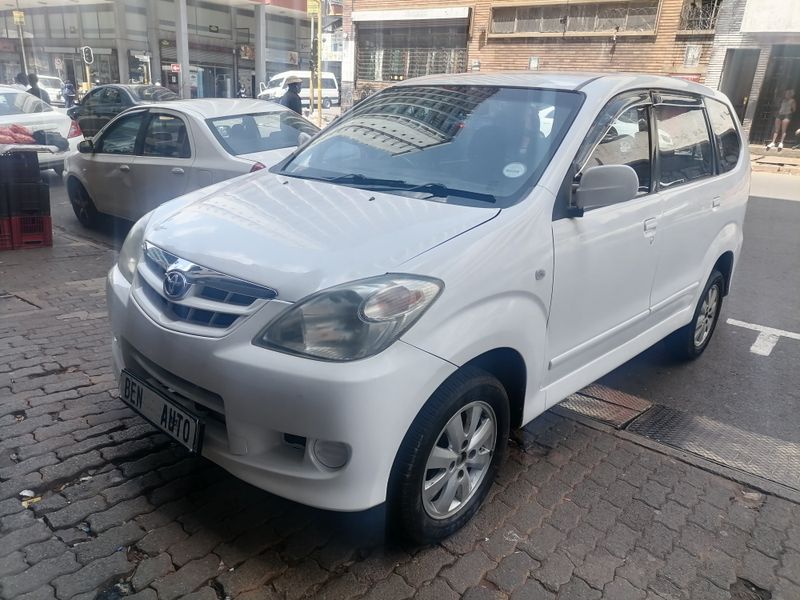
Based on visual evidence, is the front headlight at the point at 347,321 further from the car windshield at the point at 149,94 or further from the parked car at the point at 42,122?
the car windshield at the point at 149,94

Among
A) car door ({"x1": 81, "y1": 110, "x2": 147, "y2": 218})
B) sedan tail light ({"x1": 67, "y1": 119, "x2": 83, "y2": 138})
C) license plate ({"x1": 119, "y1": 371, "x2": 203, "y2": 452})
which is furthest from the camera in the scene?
sedan tail light ({"x1": 67, "y1": 119, "x2": 83, "y2": 138})

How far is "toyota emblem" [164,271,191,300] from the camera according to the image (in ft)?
7.75

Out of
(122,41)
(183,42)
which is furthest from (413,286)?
(183,42)

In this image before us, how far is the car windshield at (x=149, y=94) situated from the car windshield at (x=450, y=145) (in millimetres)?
11460

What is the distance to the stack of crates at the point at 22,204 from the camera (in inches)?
252

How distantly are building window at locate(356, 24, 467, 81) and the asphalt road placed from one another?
19.6 meters

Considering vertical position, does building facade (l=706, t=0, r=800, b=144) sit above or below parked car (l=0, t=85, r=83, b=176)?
above

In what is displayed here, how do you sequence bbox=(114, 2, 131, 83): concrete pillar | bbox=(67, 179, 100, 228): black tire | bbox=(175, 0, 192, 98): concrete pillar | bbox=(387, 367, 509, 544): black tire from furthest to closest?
1. bbox=(175, 0, 192, 98): concrete pillar
2. bbox=(114, 2, 131, 83): concrete pillar
3. bbox=(67, 179, 100, 228): black tire
4. bbox=(387, 367, 509, 544): black tire

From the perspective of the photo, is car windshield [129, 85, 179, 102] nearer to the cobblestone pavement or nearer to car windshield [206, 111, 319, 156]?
car windshield [206, 111, 319, 156]

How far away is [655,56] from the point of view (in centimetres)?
2058

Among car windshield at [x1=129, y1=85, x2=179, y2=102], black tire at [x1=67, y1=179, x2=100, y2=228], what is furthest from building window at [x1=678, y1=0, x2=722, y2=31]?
black tire at [x1=67, y1=179, x2=100, y2=228]

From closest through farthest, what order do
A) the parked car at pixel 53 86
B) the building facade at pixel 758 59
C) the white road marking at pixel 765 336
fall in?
the white road marking at pixel 765 336
the building facade at pixel 758 59
the parked car at pixel 53 86

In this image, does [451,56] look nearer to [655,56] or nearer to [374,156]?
[655,56]

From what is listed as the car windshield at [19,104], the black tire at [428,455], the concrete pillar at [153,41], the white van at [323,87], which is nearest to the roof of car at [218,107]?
the black tire at [428,455]
